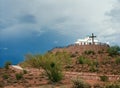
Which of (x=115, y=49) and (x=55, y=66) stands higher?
(x=115, y=49)

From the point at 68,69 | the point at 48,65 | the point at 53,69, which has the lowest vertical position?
the point at 53,69

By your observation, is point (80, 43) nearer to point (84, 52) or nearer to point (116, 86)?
point (84, 52)

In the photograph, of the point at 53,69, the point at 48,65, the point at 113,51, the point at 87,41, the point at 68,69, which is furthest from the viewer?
the point at 87,41

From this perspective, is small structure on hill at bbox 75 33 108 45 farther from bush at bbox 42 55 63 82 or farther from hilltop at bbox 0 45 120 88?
bush at bbox 42 55 63 82

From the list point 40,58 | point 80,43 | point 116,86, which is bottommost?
point 116,86

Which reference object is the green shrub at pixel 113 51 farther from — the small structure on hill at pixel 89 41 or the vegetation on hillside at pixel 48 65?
the vegetation on hillside at pixel 48 65

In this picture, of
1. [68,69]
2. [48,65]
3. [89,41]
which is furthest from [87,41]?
[48,65]

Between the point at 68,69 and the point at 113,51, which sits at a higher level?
the point at 113,51

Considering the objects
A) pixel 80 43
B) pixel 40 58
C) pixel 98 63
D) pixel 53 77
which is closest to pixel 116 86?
pixel 53 77

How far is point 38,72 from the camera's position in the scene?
63.3 meters

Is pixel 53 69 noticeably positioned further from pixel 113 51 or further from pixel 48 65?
pixel 113 51

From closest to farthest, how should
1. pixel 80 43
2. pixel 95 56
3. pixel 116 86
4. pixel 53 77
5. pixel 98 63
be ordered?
1. pixel 116 86
2. pixel 53 77
3. pixel 98 63
4. pixel 95 56
5. pixel 80 43

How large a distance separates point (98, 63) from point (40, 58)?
78.6 feet

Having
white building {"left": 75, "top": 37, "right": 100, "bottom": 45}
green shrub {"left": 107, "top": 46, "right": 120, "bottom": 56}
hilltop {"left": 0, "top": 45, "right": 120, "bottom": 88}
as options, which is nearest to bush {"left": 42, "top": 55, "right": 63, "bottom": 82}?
hilltop {"left": 0, "top": 45, "right": 120, "bottom": 88}
